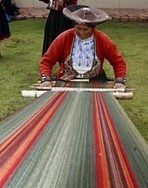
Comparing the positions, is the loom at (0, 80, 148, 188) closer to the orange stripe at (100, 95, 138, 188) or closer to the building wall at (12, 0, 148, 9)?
the orange stripe at (100, 95, 138, 188)

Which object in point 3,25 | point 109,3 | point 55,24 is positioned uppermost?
point 55,24

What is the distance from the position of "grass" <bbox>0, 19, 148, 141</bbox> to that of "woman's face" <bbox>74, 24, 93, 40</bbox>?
0.56m

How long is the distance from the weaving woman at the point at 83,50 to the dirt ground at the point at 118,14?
7.40 m

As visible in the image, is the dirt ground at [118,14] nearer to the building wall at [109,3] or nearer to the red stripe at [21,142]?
the building wall at [109,3]

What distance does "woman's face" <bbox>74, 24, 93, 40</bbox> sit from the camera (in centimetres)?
357

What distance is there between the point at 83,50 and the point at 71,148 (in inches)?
75.8

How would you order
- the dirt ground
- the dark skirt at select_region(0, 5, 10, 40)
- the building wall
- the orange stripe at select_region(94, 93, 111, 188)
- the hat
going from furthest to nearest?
the building wall → the dirt ground → the dark skirt at select_region(0, 5, 10, 40) → the hat → the orange stripe at select_region(94, 93, 111, 188)

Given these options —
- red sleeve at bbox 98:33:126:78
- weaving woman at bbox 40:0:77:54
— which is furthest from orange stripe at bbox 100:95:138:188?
weaving woman at bbox 40:0:77:54

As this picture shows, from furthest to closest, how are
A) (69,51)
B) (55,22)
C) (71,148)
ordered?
(55,22), (69,51), (71,148)

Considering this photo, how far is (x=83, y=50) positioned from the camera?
3.65m

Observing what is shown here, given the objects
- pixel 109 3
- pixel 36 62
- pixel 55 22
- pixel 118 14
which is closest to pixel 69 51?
pixel 55 22

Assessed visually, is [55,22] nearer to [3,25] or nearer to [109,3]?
[3,25]

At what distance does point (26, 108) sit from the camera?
2.50 meters

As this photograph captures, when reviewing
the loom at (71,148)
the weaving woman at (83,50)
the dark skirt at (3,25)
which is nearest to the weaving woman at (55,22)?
the dark skirt at (3,25)
